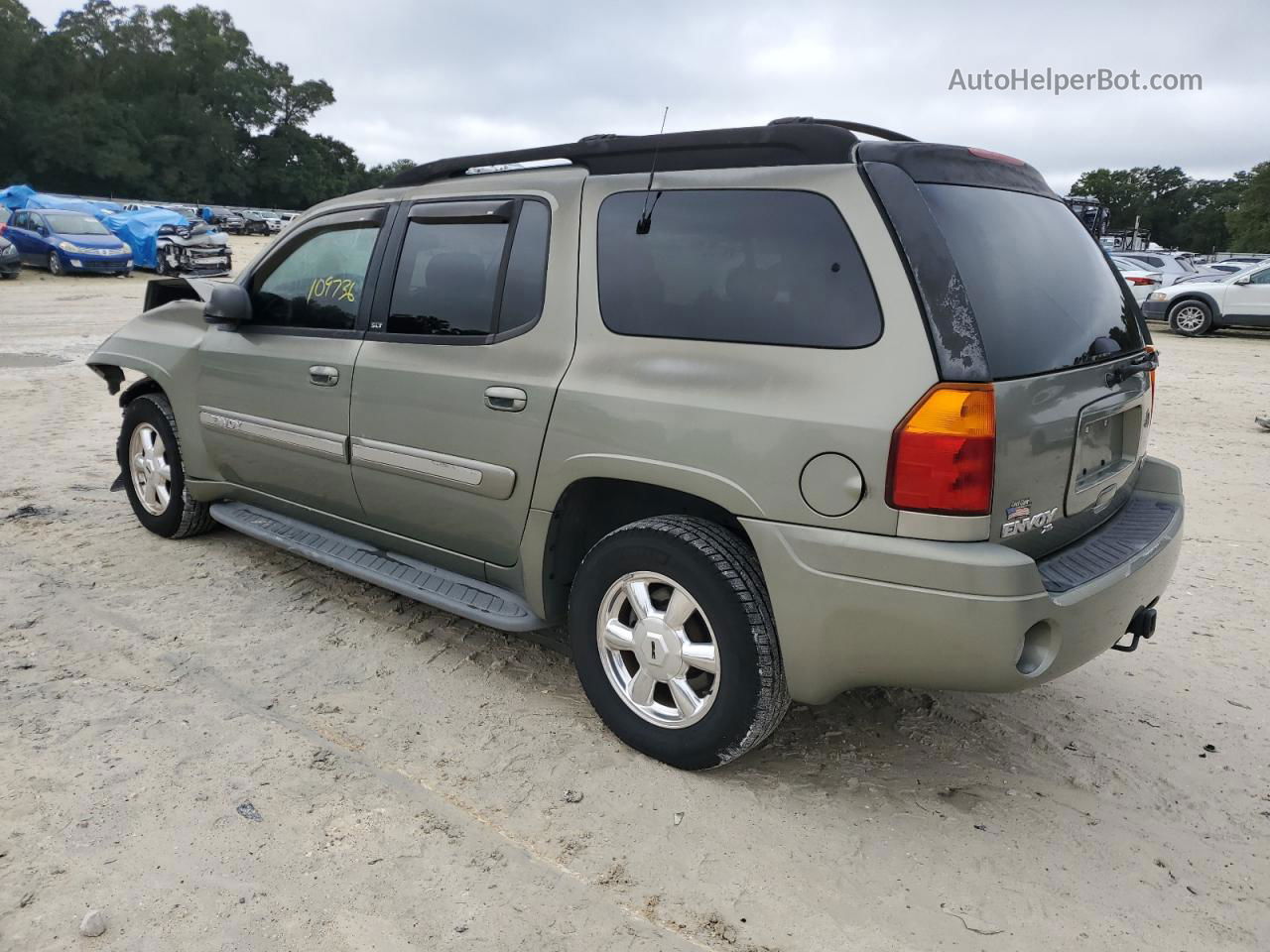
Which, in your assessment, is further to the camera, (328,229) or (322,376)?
(328,229)

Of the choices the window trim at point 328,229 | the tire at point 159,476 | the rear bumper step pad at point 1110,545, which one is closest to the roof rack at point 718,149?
the window trim at point 328,229

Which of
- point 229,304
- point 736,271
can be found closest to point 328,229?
point 229,304

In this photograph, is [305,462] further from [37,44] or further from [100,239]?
[37,44]

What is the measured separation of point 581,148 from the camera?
3.18m

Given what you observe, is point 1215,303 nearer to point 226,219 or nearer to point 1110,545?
point 1110,545

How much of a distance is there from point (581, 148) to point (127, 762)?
2440mm

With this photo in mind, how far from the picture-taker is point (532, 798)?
2.78 meters

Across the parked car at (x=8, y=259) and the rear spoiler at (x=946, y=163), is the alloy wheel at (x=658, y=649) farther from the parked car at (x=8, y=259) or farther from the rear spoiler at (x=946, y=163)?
the parked car at (x=8, y=259)

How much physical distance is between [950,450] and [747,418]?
543 millimetres

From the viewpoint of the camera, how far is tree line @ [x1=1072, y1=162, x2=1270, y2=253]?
93.2 metres

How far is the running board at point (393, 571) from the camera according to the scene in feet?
10.8

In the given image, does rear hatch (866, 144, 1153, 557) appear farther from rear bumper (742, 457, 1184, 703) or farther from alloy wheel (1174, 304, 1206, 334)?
alloy wheel (1174, 304, 1206, 334)

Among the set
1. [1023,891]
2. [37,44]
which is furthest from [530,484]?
[37,44]

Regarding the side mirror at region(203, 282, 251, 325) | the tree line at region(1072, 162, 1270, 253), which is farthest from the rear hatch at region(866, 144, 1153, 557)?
the tree line at region(1072, 162, 1270, 253)
